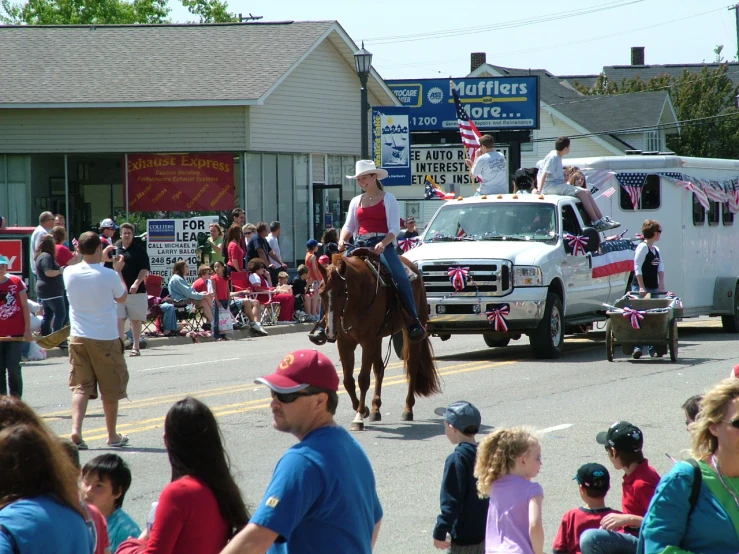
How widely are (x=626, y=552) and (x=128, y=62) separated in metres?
28.5

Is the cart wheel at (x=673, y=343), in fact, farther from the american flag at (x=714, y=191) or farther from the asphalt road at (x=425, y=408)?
the american flag at (x=714, y=191)

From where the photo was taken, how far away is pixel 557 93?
205 feet

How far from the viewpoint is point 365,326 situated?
1170cm

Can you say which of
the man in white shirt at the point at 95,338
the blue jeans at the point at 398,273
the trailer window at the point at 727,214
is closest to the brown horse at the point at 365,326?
the blue jeans at the point at 398,273

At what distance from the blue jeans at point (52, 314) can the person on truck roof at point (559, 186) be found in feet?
25.7

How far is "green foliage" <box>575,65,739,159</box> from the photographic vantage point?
58.4 metres

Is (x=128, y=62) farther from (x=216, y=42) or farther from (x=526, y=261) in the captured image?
(x=526, y=261)

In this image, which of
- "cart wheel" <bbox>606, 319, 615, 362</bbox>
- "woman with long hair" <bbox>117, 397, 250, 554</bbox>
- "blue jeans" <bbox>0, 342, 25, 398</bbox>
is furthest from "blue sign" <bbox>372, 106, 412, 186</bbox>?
"woman with long hair" <bbox>117, 397, 250, 554</bbox>

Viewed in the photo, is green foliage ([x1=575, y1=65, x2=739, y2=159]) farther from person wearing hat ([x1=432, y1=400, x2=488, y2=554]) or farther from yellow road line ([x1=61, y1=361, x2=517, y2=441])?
person wearing hat ([x1=432, y1=400, x2=488, y2=554])

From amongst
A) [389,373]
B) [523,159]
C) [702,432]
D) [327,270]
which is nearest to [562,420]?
[327,270]

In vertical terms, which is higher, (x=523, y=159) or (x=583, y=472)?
(x=523, y=159)

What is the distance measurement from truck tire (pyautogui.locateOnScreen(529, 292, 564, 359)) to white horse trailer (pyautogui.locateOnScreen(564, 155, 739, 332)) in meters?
4.05

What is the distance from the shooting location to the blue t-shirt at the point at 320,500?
3.90 m

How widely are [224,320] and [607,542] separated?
17219 mm
